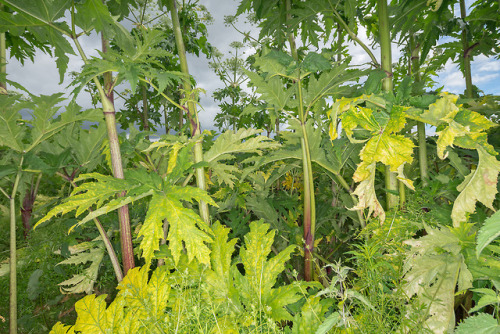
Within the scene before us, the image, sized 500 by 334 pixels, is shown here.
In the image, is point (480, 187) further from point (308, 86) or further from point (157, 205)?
point (157, 205)

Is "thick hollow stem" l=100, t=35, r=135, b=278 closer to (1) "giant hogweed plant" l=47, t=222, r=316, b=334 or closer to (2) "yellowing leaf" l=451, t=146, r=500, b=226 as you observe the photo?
(1) "giant hogweed plant" l=47, t=222, r=316, b=334

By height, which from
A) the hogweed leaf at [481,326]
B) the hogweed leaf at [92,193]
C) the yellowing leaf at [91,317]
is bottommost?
the yellowing leaf at [91,317]

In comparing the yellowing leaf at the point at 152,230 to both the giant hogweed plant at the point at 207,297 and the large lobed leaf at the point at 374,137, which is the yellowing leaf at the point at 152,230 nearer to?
the giant hogweed plant at the point at 207,297

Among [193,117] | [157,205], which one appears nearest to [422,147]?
[193,117]

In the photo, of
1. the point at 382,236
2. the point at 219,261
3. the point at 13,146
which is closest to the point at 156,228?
the point at 219,261

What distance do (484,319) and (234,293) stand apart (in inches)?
30.9


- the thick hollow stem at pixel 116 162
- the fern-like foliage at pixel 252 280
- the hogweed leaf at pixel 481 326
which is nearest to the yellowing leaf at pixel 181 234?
the fern-like foliage at pixel 252 280

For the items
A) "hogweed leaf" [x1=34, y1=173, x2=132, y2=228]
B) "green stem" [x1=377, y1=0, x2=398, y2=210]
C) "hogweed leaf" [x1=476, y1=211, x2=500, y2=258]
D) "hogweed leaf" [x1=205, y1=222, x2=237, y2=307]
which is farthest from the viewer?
"green stem" [x1=377, y1=0, x2=398, y2=210]

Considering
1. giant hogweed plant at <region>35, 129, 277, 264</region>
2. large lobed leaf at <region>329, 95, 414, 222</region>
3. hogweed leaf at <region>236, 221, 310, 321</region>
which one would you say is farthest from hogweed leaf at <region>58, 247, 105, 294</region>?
large lobed leaf at <region>329, 95, 414, 222</region>

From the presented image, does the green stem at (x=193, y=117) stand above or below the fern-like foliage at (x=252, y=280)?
above

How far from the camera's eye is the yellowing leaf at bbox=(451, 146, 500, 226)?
88cm

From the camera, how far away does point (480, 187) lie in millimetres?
896

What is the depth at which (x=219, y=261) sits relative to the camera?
1.17m

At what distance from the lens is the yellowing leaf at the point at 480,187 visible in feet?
2.88
